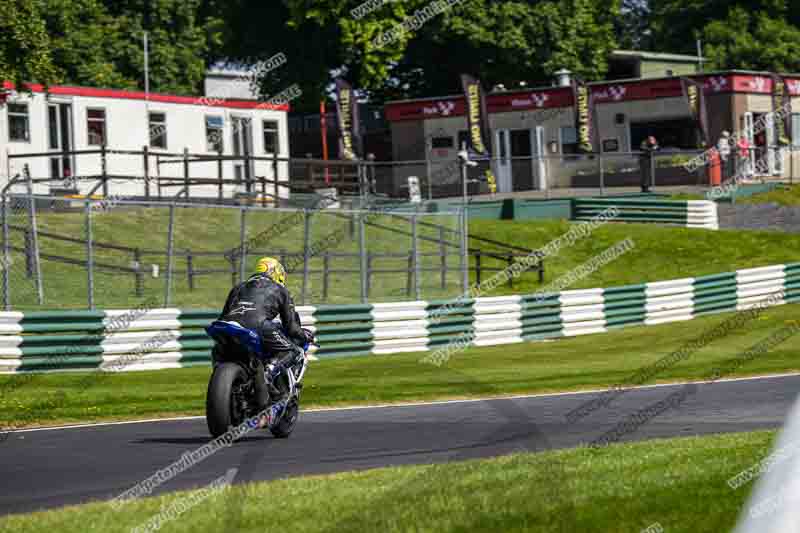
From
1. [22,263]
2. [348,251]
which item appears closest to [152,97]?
[348,251]

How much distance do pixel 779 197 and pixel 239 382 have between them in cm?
3368

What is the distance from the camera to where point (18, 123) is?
3431 centimetres

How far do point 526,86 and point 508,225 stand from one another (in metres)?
22.1

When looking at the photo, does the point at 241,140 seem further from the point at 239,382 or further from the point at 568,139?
the point at 239,382

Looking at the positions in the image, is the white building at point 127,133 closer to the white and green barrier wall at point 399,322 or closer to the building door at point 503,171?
the building door at point 503,171

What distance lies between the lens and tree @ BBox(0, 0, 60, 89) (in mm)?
24359

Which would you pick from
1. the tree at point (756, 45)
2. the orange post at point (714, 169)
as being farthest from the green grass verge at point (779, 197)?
the tree at point (756, 45)

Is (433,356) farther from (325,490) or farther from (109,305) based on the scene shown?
(325,490)

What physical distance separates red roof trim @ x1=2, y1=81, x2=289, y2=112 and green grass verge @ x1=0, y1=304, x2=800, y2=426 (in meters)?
14.4

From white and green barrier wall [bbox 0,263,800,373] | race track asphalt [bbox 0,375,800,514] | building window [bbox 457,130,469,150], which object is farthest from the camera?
building window [bbox 457,130,469,150]

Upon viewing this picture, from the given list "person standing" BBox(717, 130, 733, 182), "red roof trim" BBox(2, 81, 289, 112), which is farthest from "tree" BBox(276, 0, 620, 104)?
"person standing" BBox(717, 130, 733, 182)

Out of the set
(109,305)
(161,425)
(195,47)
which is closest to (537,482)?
(161,425)

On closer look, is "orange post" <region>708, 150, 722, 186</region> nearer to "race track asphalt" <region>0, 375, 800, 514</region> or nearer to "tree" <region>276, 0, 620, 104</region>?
"tree" <region>276, 0, 620, 104</region>

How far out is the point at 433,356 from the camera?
907 inches
